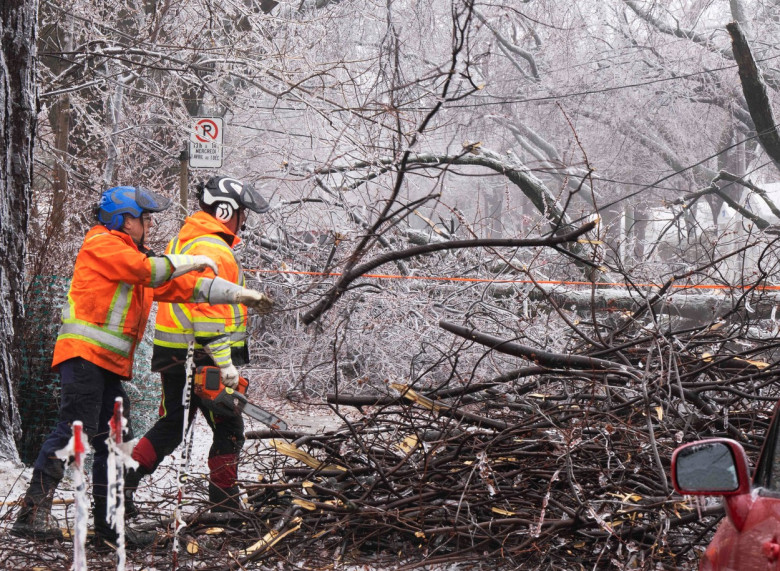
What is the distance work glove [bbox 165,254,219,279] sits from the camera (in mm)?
4523

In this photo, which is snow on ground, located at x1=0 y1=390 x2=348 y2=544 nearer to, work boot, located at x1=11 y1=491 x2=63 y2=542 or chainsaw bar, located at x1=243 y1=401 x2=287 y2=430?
work boot, located at x1=11 y1=491 x2=63 y2=542

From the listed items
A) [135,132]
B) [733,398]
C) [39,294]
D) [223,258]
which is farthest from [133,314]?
[135,132]

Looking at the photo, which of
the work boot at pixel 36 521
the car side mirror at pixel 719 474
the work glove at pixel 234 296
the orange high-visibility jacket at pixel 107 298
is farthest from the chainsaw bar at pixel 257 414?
the car side mirror at pixel 719 474

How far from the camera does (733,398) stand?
14.9ft

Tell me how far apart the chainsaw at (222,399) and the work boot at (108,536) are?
0.72 meters

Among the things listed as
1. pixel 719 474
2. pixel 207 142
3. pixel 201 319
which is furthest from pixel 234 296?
pixel 207 142

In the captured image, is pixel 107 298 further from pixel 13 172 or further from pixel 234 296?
pixel 13 172

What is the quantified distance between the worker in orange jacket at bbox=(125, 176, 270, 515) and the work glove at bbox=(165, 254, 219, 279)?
0.23 metres

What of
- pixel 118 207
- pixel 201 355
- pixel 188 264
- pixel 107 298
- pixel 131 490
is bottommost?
pixel 131 490

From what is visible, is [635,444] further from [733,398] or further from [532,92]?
[532,92]

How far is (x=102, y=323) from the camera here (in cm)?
456

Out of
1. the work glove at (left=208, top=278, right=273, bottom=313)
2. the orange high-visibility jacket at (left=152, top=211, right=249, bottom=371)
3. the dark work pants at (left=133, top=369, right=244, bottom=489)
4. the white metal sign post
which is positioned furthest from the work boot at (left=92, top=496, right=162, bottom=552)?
the white metal sign post

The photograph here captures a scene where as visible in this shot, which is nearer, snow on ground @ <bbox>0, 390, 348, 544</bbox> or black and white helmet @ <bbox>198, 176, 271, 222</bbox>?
snow on ground @ <bbox>0, 390, 348, 544</bbox>

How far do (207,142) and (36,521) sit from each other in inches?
189
